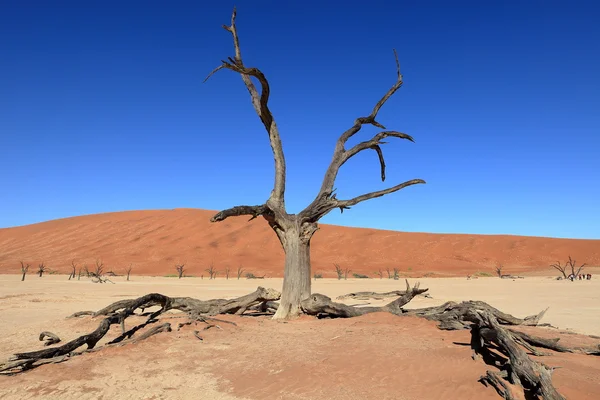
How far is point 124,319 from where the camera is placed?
7355mm

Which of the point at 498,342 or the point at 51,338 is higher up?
the point at 498,342

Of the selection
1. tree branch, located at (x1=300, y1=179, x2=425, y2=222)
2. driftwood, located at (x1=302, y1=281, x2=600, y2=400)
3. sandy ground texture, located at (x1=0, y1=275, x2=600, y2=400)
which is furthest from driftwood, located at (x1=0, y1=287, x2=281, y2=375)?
tree branch, located at (x1=300, y1=179, x2=425, y2=222)

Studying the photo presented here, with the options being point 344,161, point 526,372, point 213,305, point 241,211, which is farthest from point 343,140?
point 526,372

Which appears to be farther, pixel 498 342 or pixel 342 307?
pixel 342 307

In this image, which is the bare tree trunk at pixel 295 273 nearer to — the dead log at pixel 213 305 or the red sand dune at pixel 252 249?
the dead log at pixel 213 305

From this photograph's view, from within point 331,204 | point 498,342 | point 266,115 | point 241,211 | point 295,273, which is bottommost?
point 498,342

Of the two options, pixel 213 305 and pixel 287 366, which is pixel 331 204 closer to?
pixel 213 305

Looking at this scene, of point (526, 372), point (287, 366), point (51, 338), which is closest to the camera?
point (526, 372)

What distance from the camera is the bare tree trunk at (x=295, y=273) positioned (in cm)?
902

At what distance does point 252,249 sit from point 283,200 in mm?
40542

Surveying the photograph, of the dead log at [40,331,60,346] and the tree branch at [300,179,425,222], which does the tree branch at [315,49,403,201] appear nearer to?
the tree branch at [300,179,425,222]

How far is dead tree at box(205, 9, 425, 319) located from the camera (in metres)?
9.02

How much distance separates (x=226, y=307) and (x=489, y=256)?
44.6 m

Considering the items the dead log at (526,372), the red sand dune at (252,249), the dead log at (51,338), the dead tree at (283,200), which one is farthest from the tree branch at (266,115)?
the red sand dune at (252,249)
